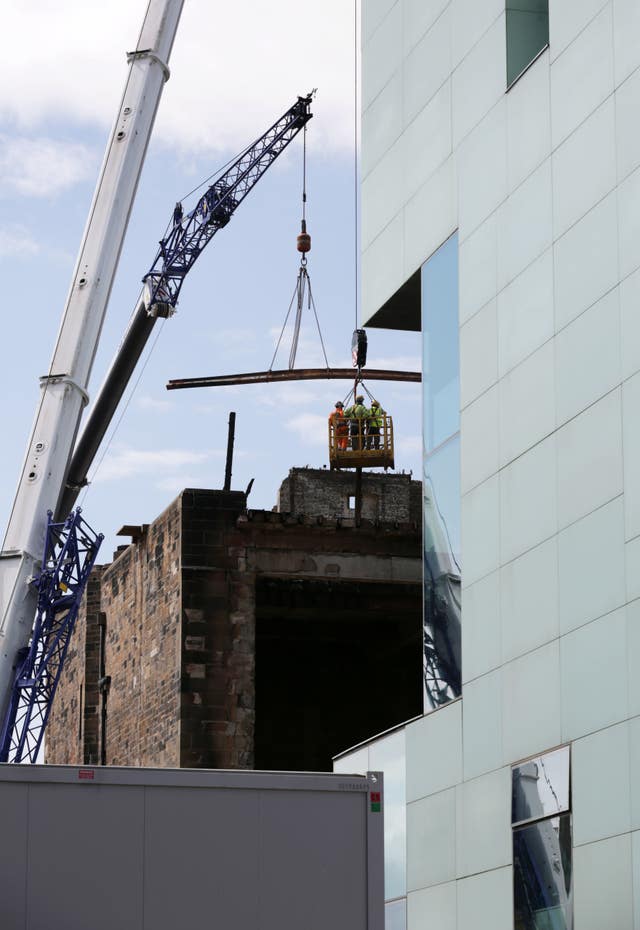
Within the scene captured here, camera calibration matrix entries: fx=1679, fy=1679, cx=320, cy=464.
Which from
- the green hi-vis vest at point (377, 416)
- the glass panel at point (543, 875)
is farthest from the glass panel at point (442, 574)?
the green hi-vis vest at point (377, 416)

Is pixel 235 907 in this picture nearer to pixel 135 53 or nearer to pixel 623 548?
pixel 623 548

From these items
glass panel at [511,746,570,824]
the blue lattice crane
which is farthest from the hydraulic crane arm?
glass panel at [511,746,570,824]

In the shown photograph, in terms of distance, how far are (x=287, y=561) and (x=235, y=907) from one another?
30211 mm

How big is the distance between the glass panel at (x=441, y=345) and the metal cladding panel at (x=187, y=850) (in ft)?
36.9

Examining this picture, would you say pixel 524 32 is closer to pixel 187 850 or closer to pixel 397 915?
pixel 397 915

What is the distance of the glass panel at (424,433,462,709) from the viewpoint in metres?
22.3

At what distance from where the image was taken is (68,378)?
4131 centimetres

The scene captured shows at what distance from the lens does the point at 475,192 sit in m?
22.3

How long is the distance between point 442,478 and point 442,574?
4.40 ft

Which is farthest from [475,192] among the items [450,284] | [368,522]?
[368,522]

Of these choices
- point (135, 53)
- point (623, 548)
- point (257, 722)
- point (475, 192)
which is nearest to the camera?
point (623, 548)

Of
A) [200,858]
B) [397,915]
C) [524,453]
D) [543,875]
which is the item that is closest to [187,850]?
[200,858]

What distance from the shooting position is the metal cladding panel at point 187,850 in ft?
37.4

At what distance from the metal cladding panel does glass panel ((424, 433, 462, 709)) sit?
10229 millimetres
